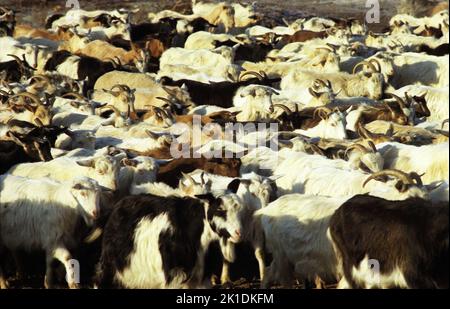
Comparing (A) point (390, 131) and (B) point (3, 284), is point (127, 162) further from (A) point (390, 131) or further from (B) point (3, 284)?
(A) point (390, 131)

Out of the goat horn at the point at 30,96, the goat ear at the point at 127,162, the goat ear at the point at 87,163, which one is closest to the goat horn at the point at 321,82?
the goat horn at the point at 30,96

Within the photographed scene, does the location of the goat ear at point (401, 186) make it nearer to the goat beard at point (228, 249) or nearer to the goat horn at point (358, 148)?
the goat beard at point (228, 249)

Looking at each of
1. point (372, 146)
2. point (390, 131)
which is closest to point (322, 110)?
point (390, 131)

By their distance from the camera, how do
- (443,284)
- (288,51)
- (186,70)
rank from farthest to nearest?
(288,51) < (186,70) < (443,284)

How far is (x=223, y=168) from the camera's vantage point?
10.9 metres

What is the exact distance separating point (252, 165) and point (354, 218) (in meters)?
3.32

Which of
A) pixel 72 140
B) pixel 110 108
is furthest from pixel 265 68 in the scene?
pixel 72 140

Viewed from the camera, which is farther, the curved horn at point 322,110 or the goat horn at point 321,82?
the goat horn at point 321,82

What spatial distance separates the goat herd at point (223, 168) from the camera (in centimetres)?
812

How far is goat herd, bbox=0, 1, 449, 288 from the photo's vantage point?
8.12 metres

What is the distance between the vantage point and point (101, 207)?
9148 millimetres

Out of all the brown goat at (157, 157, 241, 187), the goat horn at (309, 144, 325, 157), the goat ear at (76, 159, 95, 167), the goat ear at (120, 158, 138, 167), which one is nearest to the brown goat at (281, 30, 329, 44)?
the goat horn at (309, 144, 325, 157)

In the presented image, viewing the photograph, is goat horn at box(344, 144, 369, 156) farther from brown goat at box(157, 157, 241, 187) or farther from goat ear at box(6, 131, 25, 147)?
goat ear at box(6, 131, 25, 147)

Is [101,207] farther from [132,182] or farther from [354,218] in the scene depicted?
[354,218]
